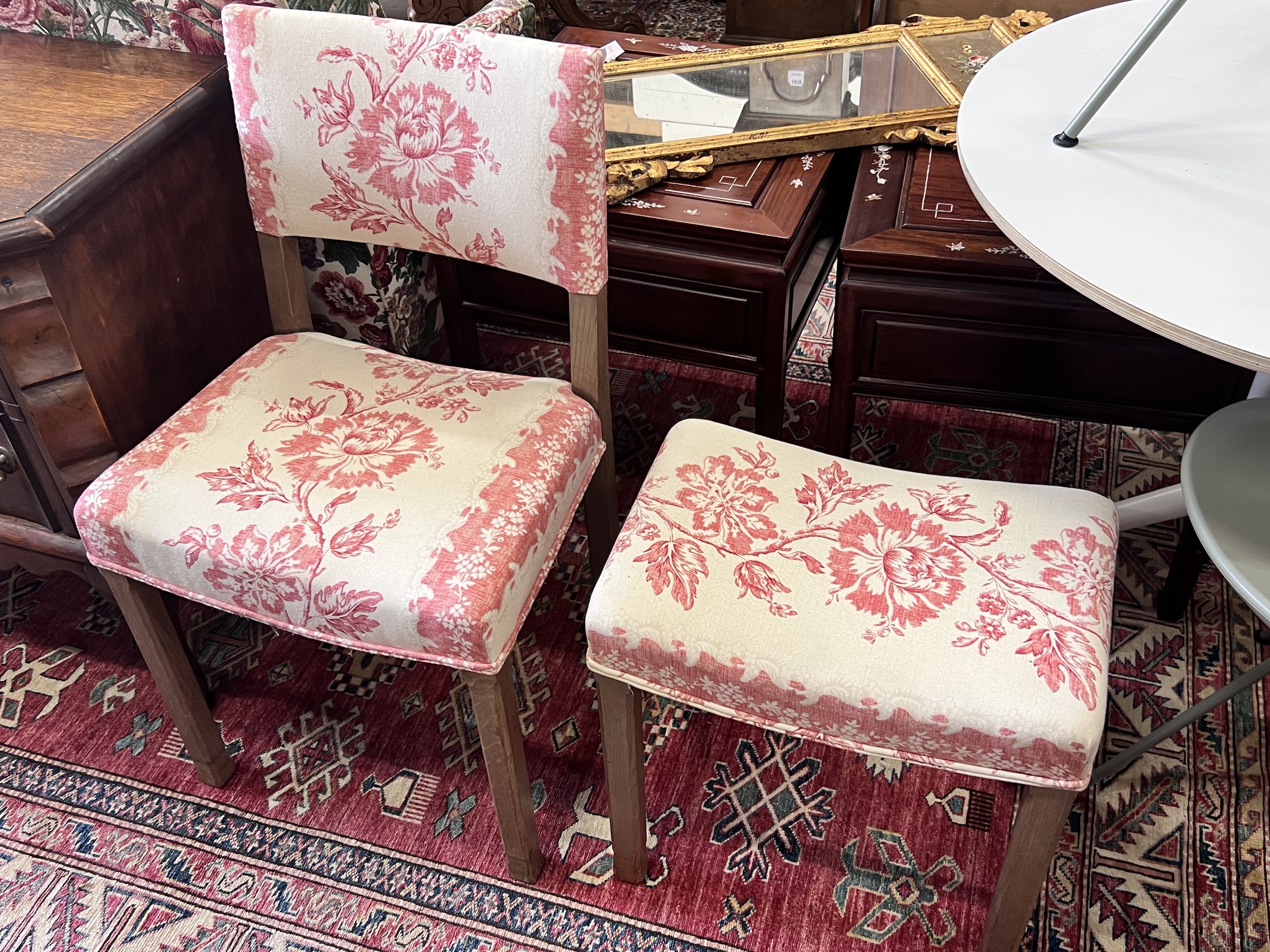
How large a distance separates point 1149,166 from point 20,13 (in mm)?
1429

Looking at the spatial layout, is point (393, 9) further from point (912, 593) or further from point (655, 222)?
point (912, 593)

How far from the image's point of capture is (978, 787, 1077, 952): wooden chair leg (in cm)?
100

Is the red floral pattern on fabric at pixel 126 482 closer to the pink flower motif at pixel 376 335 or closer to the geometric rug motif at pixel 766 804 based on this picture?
the pink flower motif at pixel 376 335

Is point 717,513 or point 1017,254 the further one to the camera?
point 1017,254

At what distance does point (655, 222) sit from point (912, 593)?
692 mm

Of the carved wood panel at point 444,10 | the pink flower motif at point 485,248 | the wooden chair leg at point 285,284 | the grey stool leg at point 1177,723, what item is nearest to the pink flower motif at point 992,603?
the grey stool leg at point 1177,723

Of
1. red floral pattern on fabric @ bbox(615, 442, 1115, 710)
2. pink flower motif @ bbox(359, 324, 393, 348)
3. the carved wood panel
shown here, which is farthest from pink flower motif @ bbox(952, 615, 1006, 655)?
the carved wood panel

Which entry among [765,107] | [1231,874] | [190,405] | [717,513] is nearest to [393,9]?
[765,107]

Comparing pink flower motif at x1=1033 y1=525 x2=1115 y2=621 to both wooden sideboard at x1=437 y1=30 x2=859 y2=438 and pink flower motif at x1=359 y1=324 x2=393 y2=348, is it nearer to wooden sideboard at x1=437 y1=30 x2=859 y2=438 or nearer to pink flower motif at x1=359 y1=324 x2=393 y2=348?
wooden sideboard at x1=437 y1=30 x2=859 y2=438

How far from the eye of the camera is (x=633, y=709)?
1140 millimetres

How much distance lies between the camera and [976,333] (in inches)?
56.9

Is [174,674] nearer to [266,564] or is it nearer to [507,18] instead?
[266,564]

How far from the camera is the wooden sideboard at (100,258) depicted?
1.18m

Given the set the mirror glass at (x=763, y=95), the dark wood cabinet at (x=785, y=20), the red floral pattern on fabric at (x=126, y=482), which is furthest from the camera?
the dark wood cabinet at (x=785, y=20)
